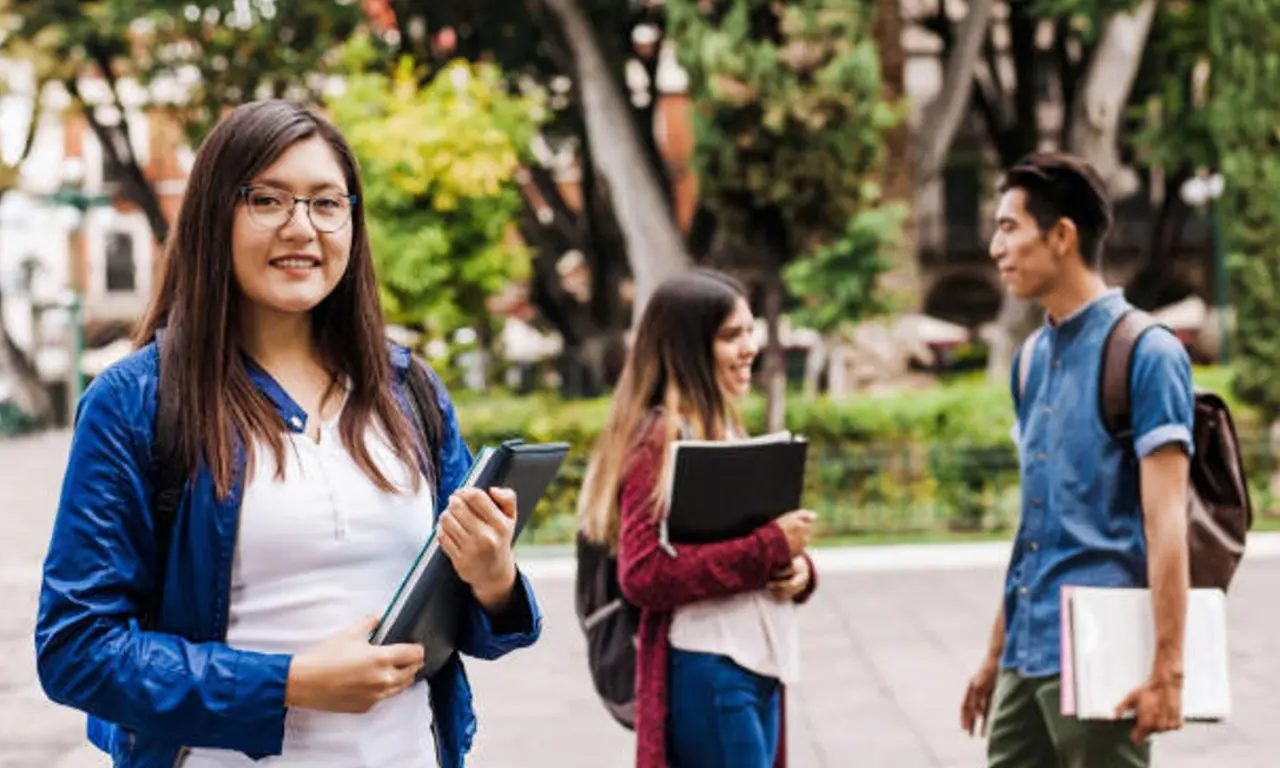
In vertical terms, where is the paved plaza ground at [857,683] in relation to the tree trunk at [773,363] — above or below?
below

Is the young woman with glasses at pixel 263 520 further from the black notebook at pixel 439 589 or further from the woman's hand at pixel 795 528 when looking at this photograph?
the woman's hand at pixel 795 528

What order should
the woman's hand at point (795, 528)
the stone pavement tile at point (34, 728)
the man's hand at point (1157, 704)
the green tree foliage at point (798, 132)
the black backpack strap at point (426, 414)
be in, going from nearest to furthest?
the black backpack strap at point (426, 414)
the man's hand at point (1157, 704)
the woman's hand at point (795, 528)
the stone pavement tile at point (34, 728)
the green tree foliage at point (798, 132)

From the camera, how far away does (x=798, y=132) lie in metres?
13.4

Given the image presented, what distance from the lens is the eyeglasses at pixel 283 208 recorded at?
81.5 inches

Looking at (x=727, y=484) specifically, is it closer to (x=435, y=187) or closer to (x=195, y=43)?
(x=435, y=187)

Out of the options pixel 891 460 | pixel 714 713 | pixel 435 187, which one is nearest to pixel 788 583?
pixel 714 713

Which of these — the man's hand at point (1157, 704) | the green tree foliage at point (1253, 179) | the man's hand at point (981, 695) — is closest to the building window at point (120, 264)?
the green tree foliage at point (1253, 179)

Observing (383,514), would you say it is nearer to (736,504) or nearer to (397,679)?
(397,679)

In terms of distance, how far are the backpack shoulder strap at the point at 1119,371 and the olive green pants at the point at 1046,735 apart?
552 mm

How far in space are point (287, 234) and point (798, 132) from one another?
11606 millimetres

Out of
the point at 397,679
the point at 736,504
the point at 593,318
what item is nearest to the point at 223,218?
the point at 397,679

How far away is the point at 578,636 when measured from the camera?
9.03 meters

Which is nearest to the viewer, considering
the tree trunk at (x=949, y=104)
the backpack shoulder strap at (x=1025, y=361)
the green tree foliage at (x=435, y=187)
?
the backpack shoulder strap at (x=1025, y=361)

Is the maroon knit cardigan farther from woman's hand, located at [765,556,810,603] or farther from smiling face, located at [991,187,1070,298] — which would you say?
smiling face, located at [991,187,1070,298]
